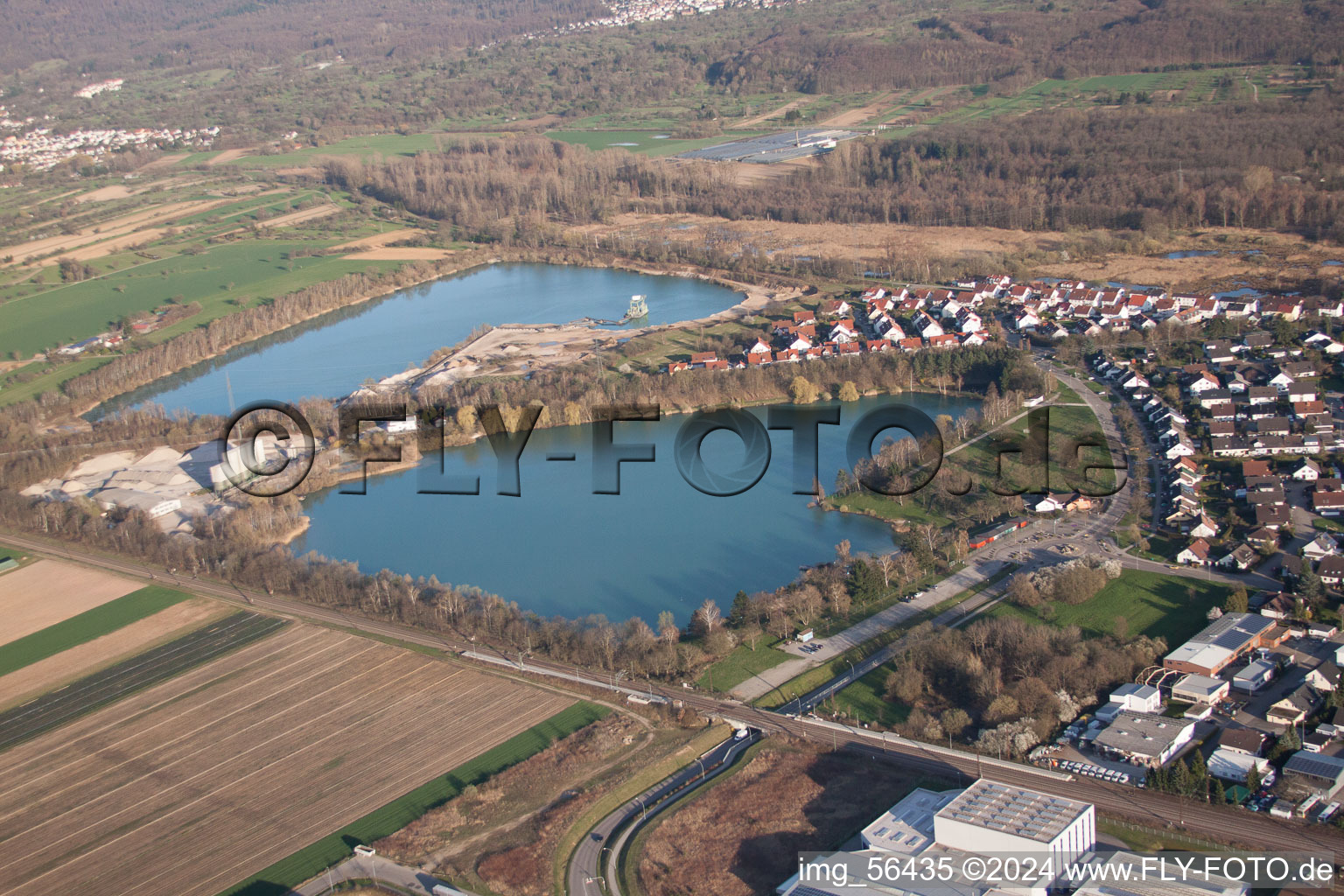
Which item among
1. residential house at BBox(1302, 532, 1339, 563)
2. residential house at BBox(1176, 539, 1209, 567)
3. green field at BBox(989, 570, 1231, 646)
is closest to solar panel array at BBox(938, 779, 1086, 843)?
green field at BBox(989, 570, 1231, 646)

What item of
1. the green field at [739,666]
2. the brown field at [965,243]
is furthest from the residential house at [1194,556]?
the brown field at [965,243]

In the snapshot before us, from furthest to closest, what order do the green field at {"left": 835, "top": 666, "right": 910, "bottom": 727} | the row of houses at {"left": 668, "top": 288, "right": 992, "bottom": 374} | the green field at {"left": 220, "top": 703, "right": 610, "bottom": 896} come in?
the row of houses at {"left": 668, "top": 288, "right": 992, "bottom": 374} → the green field at {"left": 835, "top": 666, "right": 910, "bottom": 727} → the green field at {"left": 220, "top": 703, "right": 610, "bottom": 896}

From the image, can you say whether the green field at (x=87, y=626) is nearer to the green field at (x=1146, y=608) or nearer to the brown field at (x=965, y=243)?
the green field at (x=1146, y=608)

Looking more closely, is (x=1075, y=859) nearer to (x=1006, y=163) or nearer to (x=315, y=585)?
(x=315, y=585)

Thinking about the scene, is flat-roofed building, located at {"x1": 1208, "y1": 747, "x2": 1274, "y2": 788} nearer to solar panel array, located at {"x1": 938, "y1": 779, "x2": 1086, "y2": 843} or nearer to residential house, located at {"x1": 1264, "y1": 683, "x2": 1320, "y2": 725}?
residential house, located at {"x1": 1264, "y1": 683, "x2": 1320, "y2": 725}

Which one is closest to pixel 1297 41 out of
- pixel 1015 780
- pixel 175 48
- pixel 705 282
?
pixel 705 282
